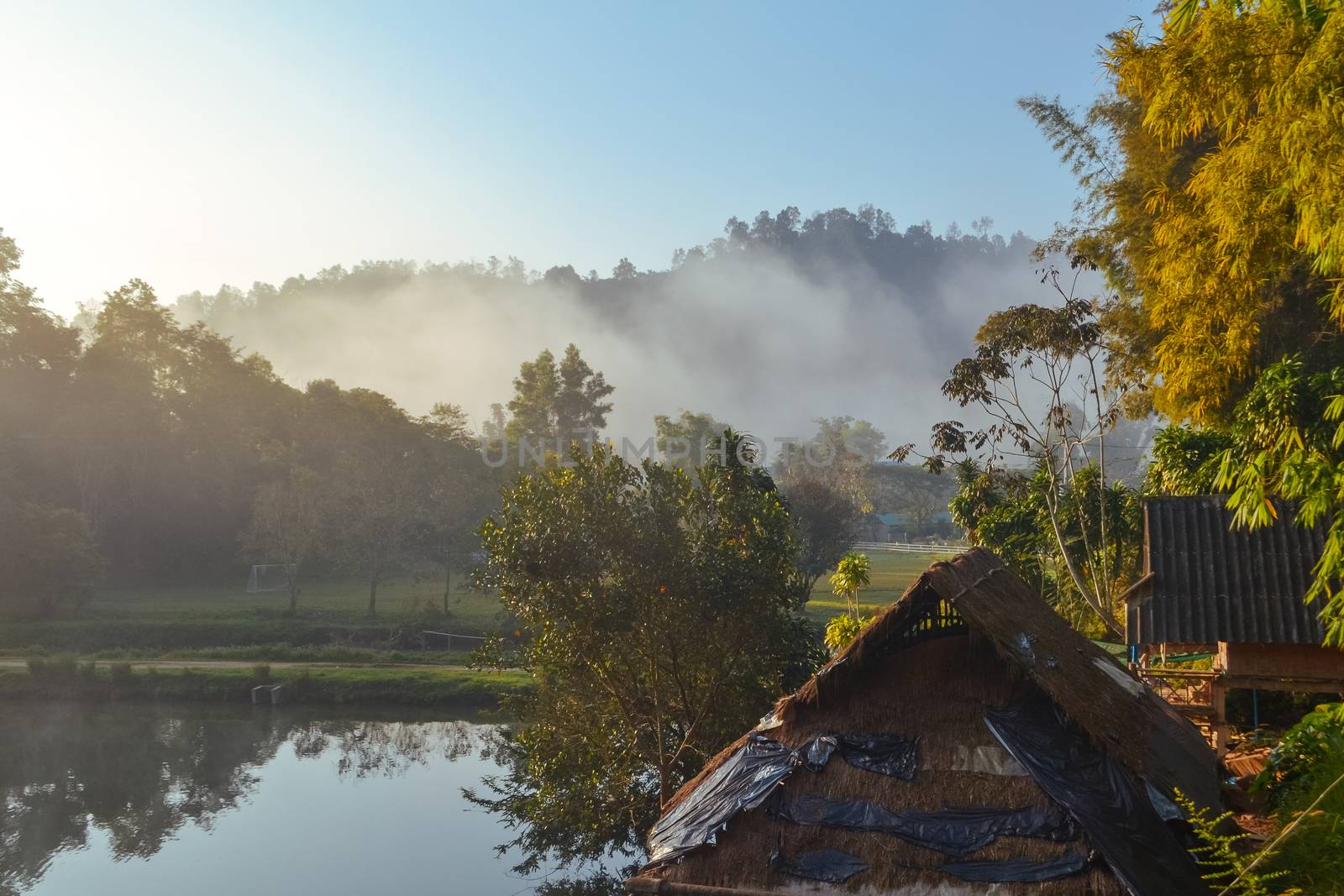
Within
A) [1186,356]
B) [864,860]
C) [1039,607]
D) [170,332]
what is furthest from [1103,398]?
[170,332]

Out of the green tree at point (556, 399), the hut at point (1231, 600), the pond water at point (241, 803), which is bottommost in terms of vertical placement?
the pond water at point (241, 803)

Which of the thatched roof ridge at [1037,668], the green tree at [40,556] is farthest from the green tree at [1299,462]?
the green tree at [40,556]

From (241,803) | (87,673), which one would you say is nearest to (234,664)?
(87,673)

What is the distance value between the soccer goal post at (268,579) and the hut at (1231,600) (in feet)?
111

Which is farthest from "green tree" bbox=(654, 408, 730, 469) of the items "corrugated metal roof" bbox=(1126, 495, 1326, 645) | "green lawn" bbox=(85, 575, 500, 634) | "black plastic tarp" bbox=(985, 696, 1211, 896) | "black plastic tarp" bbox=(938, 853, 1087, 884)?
"black plastic tarp" bbox=(938, 853, 1087, 884)

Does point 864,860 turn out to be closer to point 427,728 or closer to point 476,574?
point 476,574

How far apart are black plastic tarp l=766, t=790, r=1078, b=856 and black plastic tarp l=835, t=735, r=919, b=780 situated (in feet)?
0.87

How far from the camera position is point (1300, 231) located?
6.79 m

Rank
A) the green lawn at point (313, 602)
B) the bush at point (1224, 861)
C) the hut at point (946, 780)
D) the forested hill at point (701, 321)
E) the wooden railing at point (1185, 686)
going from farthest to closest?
the forested hill at point (701, 321)
the green lawn at point (313, 602)
the wooden railing at point (1185, 686)
the hut at point (946, 780)
the bush at point (1224, 861)

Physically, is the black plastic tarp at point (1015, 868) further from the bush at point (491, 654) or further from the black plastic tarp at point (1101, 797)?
the bush at point (491, 654)

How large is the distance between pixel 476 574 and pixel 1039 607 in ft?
20.8

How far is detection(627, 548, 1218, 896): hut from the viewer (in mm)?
6250

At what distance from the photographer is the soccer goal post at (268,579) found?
38.8m

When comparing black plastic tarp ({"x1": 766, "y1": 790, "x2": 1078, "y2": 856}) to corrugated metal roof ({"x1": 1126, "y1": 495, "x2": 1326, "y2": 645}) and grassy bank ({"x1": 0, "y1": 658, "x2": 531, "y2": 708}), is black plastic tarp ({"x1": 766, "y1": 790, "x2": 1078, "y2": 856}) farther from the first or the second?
grassy bank ({"x1": 0, "y1": 658, "x2": 531, "y2": 708})
